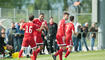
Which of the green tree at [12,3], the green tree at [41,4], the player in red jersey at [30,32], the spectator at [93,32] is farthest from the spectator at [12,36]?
the green tree at [41,4]

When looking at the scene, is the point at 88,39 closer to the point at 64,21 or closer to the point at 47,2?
the point at 64,21

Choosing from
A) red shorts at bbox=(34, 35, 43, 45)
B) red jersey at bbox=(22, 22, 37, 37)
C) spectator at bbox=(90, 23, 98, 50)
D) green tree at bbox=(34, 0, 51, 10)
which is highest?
green tree at bbox=(34, 0, 51, 10)

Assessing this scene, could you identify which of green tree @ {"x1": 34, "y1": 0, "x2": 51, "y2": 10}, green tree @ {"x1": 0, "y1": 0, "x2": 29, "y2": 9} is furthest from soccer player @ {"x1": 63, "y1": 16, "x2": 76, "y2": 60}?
green tree @ {"x1": 34, "y1": 0, "x2": 51, "y2": 10}

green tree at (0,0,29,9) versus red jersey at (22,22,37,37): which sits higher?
green tree at (0,0,29,9)

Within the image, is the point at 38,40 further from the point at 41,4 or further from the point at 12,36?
the point at 41,4

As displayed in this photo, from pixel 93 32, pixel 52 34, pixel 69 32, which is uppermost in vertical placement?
pixel 69 32

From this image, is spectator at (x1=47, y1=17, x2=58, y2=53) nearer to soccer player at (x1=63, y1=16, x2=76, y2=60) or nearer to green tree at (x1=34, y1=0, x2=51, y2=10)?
soccer player at (x1=63, y1=16, x2=76, y2=60)

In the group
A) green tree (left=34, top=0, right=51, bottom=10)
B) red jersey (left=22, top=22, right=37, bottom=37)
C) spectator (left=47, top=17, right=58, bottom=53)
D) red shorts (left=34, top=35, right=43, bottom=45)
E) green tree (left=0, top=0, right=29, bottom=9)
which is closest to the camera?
red jersey (left=22, top=22, right=37, bottom=37)


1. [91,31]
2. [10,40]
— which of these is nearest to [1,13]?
[10,40]

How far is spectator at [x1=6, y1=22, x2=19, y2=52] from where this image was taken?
76.7 ft

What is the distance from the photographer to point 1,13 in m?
26.4

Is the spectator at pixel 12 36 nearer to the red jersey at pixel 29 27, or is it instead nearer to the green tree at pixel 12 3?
the red jersey at pixel 29 27

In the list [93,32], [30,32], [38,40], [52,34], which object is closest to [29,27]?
[30,32]

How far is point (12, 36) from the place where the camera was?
23938mm
